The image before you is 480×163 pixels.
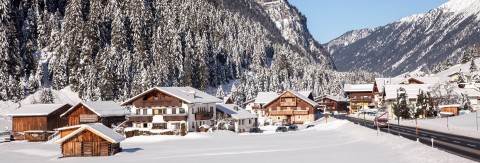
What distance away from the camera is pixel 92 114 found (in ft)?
274

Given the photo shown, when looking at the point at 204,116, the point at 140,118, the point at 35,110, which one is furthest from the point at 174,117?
the point at 35,110

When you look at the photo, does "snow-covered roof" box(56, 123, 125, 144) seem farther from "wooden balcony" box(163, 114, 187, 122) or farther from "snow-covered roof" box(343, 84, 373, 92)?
"snow-covered roof" box(343, 84, 373, 92)

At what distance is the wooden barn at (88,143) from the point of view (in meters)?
56.6

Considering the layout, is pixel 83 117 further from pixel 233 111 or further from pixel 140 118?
pixel 233 111

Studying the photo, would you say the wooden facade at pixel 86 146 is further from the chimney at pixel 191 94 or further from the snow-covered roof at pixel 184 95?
the chimney at pixel 191 94

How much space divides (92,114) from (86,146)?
1063 inches

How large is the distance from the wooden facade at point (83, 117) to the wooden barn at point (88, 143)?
2616cm

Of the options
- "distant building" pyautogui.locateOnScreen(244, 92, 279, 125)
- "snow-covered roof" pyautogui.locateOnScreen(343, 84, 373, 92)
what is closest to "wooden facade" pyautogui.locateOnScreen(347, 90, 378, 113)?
"snow-covered roof" pyautogui.locateOnScreen(343, 84, 373, 92)

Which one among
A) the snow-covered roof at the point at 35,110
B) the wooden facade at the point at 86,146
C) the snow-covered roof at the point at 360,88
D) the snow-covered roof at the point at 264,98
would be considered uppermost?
the snow-covered roof at the point at 360,88

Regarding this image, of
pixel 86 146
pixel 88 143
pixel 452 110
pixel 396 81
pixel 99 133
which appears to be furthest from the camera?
pixel 396 81

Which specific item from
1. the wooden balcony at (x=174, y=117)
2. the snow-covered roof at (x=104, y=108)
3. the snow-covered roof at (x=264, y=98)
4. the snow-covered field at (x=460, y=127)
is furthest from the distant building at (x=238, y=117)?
the snow-covered roof at (x=264, y=98)

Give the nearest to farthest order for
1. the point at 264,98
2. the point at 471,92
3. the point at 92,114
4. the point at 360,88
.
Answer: the point at 92,114, the point at 471,92, the point at 264,98, the point at 360,88

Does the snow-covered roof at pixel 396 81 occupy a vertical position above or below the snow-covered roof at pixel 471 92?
above

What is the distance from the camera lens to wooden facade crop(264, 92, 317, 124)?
415ft
